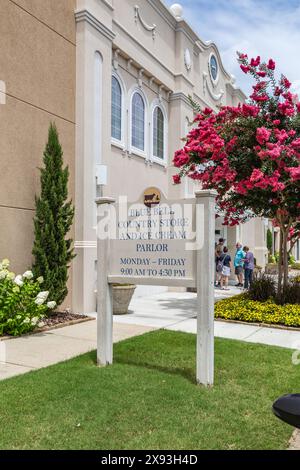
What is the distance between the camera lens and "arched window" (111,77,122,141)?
1254cm

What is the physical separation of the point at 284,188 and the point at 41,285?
5383 millimetres

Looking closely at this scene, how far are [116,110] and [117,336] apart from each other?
7.23m

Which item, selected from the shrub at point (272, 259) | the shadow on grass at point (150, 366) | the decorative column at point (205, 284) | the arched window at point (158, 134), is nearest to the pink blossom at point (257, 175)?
the decorative column at point (205, 284)

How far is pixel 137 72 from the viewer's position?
13.7 meters

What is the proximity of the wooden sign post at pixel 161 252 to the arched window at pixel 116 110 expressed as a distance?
282 inches

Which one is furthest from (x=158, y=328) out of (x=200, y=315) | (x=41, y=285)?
(x=200, y=315)

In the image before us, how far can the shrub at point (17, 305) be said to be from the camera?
766cm

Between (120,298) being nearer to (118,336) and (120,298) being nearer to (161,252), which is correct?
(118,336)

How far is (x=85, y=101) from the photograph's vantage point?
1048cm

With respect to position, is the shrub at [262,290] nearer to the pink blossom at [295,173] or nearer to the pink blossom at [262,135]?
the pink blossom at [295,173]

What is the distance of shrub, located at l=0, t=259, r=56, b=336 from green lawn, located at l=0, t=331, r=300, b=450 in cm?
200

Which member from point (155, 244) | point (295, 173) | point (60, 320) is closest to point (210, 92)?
point (295, 173)
